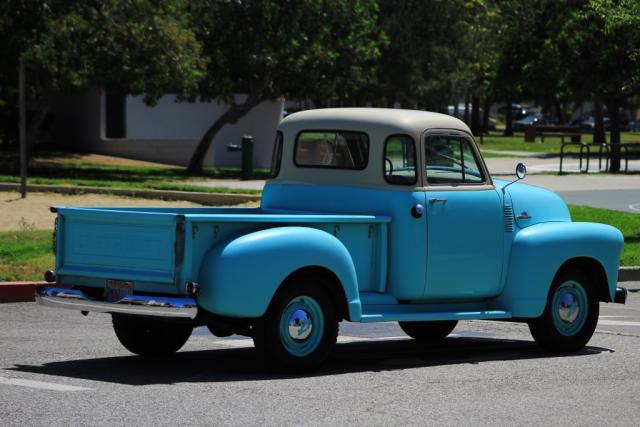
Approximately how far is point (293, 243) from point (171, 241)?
2.60 ft

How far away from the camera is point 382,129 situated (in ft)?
33.1

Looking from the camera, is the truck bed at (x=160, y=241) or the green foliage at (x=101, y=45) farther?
the green foliage at (x=101, y=45)

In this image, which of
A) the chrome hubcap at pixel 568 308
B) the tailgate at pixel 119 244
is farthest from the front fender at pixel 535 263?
the tailgate at pixel 119 244

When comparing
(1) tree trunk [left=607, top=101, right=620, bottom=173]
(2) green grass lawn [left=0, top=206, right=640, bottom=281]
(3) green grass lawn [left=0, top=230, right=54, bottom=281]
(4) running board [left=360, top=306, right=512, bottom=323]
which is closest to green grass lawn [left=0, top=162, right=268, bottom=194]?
(2) green grass lawn [left=0, top=206, right=640, bottom=281]

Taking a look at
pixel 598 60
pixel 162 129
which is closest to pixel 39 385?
pixel 598 60

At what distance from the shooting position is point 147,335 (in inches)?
392

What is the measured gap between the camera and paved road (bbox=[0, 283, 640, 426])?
778 centimetres

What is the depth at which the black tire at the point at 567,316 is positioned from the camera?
10.7 meters

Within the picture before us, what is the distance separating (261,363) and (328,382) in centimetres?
52

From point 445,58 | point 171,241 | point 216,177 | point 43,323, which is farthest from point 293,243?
point 445,58

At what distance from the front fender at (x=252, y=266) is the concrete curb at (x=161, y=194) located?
14.9 m

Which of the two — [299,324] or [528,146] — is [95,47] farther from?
[528,146]

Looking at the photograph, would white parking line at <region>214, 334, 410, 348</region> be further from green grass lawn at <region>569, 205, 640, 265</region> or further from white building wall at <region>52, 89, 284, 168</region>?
white building wall at <region>52, 89, 284, 168</region>

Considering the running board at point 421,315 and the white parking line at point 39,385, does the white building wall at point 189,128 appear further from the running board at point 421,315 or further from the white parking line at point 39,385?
the white parking line at point 39,385
